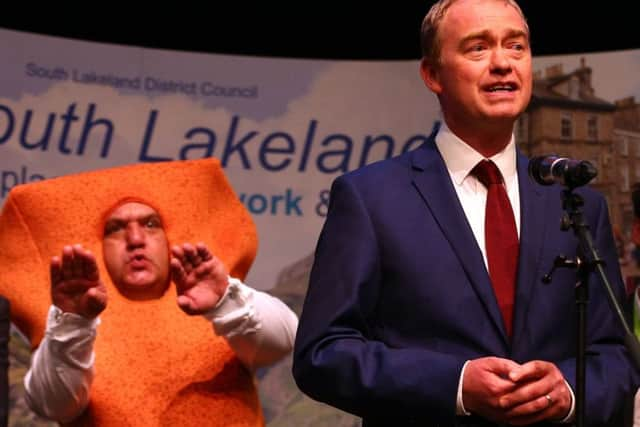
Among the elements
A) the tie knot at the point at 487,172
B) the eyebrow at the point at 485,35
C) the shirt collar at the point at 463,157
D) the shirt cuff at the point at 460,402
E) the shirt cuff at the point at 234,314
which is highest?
the eyebrow at the point at 485,35

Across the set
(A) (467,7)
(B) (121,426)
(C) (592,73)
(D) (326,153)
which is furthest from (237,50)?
(A) (467,7)

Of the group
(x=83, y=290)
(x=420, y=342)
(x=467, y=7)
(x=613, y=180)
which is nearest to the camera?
(x=420, y=342)

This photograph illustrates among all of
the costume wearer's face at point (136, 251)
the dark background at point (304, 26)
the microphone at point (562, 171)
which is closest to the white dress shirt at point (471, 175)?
the microphone at point (562, 171)

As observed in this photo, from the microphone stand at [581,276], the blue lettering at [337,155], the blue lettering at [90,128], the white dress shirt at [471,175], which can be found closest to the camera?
the microphone stand at [581,276]

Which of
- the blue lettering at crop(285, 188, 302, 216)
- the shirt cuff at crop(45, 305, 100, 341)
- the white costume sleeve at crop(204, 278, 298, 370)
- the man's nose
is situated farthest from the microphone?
the blue lettering at crop(285, 188, 302, 216)

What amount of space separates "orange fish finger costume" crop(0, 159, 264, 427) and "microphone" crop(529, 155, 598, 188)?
161 cm

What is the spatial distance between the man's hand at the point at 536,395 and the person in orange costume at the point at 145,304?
56.5 inches

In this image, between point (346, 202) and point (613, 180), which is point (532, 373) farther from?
point (613, 180)

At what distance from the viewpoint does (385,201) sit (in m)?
2.02

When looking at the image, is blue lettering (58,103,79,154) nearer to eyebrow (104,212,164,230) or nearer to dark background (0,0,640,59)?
dark background (0,0,640,59)

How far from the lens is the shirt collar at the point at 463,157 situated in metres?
2.06

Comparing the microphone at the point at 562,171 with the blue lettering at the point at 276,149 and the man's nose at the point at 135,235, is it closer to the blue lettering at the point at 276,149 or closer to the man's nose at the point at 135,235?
the man's nose at the point at 135,235

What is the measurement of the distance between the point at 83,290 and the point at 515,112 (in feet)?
4.60

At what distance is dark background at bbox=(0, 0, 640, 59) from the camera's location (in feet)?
15.6
